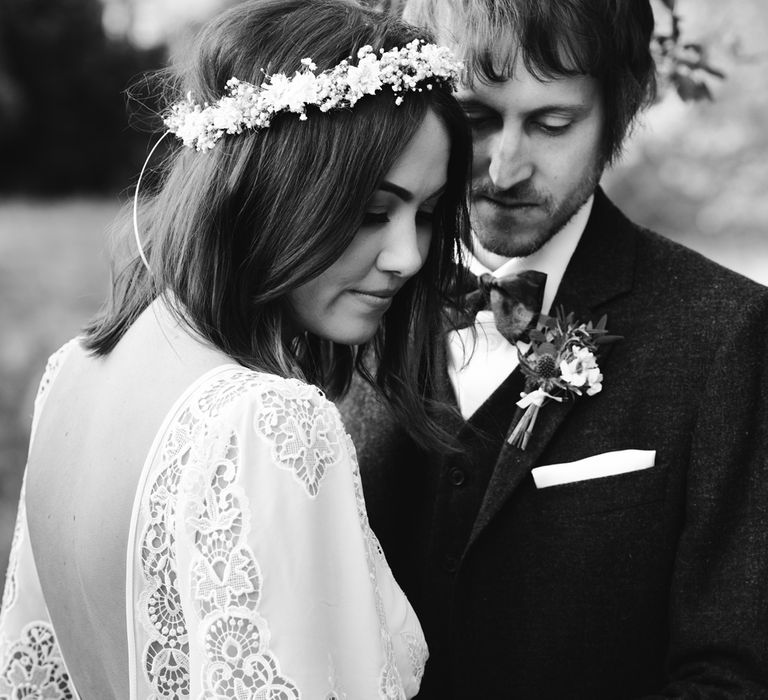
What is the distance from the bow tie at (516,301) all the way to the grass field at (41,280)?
312cm

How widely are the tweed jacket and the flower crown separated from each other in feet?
2.47

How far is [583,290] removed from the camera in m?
2.41

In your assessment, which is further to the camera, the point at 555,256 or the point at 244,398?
the point at 555,256

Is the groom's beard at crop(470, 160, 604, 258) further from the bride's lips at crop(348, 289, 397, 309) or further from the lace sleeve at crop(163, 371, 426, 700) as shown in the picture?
the lace sleeve at crop(163, 371, 426, 700)

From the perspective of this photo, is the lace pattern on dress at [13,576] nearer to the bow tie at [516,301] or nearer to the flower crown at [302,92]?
the flower crown at [302,92]

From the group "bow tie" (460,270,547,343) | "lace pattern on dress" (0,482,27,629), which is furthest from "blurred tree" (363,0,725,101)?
"lace pattern on dress" (0,482,27,629)

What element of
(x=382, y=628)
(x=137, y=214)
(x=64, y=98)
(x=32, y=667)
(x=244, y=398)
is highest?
(x=64, y=98)

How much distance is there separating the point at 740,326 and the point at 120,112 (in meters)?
14.2

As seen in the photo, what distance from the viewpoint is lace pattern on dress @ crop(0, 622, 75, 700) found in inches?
87.4

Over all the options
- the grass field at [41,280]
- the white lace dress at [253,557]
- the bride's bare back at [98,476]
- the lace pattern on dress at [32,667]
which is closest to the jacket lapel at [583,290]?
the white lace dress at [253,557]

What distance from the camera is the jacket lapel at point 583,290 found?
2256 mm

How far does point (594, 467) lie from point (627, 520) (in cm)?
14

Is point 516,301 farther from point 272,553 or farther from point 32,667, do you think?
point 32,667

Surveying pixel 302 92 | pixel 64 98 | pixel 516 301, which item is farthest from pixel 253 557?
pixel 64 98
